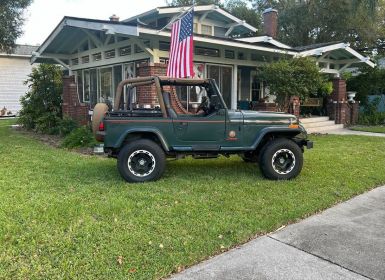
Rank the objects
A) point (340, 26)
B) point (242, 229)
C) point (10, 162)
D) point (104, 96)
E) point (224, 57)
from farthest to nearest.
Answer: point (340, 26)
point (104, 96)
point (224, 57)
point (10, 162)
point (242, 229)

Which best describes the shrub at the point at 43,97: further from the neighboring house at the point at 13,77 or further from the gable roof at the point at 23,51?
the gable roof at the point at 23,51

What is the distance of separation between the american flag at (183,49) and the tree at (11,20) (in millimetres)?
8557

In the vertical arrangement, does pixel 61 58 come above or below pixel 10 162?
above

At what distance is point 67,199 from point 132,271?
7.18 ft

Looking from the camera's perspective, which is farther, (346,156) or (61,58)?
(61,58)

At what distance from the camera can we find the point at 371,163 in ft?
24.8

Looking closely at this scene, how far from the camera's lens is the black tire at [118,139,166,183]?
5.82 meters

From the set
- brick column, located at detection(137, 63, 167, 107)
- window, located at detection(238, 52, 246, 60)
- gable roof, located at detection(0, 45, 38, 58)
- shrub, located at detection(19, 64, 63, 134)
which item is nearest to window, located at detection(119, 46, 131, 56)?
brick column, located at detection(137, 63, 167, 107)

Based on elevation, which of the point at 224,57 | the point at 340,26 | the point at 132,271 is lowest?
the point at 132,271

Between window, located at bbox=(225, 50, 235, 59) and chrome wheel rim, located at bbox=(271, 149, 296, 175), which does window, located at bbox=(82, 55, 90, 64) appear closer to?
window, located at bbox=(225, 50, 235, 59)

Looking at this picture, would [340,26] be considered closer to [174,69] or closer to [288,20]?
[288,20]

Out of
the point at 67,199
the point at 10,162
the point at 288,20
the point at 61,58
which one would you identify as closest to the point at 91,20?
the point at 10,162

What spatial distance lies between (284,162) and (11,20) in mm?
12406

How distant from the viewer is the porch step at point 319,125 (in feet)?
45.4
